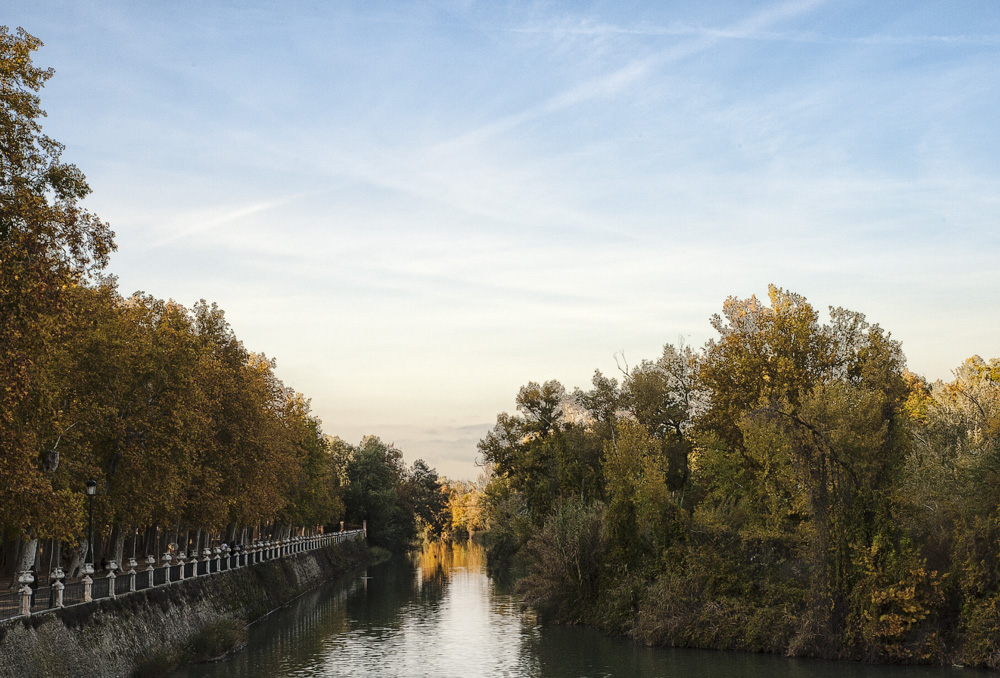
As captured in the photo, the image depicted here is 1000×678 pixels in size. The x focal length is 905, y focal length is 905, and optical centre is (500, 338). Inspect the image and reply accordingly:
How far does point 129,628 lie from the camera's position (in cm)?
3194

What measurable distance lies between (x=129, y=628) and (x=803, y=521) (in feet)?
86.6

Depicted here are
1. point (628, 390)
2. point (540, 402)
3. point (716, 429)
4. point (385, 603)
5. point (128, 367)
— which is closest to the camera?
point (128, 367)

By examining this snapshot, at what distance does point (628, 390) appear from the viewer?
67062 mm

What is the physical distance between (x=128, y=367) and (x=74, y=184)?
17.6m

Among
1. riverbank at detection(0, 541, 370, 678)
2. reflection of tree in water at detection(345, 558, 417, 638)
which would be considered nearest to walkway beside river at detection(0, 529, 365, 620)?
riverbank at detection(0, 541, 370, 678)


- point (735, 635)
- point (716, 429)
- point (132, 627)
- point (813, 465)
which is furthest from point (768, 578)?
point (132, 627)

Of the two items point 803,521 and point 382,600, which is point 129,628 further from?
point 382,600

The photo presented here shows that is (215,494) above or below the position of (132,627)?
above

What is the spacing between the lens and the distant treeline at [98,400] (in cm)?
2067

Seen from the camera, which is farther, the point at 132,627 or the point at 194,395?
the point at 194,395

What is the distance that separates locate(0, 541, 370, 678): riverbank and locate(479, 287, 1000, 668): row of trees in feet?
54.4

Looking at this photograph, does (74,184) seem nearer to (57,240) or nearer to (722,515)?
(57,240)

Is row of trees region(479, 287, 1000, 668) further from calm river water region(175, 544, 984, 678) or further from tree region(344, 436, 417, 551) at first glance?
tree region(344, 436, 417, 551)

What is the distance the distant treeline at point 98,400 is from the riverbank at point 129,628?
2697 millimetres
